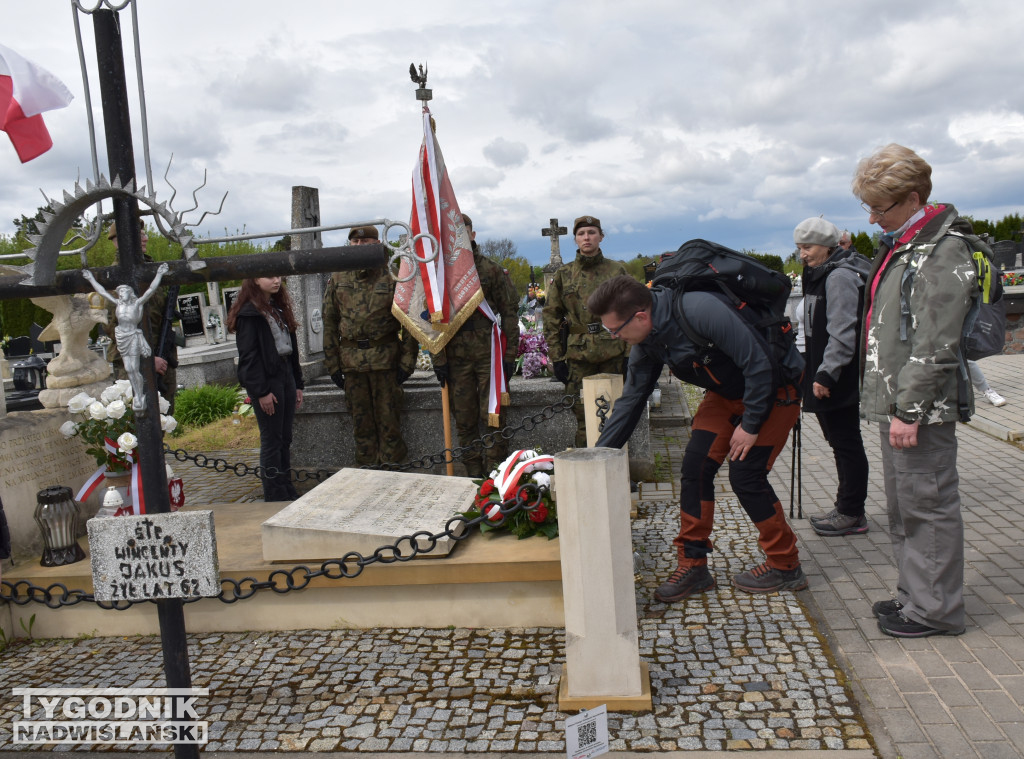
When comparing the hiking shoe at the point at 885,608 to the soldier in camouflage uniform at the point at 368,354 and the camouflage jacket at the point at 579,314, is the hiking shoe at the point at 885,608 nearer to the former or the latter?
the camouflage jacket at the point at 579,314

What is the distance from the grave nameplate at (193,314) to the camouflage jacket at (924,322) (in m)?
14.8

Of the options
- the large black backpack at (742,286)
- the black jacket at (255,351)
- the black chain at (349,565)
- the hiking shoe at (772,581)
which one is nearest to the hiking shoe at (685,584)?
the hiking shoe at (772,581)

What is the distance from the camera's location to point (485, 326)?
6.67 m

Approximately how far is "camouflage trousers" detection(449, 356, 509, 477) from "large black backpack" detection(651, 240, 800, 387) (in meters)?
2.88

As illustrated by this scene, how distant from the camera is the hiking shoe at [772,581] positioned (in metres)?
4.31

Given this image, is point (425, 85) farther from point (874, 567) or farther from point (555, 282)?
point (874, 567)

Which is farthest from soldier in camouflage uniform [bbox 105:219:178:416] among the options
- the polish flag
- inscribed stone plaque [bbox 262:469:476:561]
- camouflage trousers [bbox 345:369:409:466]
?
the polish flag

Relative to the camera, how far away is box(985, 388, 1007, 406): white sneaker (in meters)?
8.82

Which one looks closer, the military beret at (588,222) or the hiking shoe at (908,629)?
the hiking shoe at (908,629)

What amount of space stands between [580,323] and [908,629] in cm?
366

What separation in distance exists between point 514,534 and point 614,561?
137 centimetres

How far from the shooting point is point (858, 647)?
12.0 feet

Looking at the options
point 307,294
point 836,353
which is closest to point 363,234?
point 307,294

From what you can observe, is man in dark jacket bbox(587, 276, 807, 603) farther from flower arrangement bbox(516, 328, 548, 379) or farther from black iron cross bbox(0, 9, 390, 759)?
flower arrangement bbox(516, 328, 548, 379)
